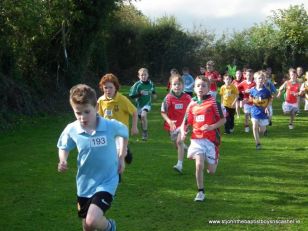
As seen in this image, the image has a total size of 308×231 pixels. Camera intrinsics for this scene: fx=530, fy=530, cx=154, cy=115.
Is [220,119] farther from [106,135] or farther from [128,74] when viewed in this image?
[128,74]

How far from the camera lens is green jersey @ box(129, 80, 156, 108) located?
1431 cm

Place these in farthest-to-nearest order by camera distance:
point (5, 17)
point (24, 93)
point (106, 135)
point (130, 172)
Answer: point (24, 93) < point (5, 17) < point (130, 172) < point (106, 135)

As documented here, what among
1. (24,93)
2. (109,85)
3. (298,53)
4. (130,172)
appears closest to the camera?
(109,85)

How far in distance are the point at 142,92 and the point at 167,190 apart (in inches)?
236

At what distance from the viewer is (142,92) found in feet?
47.2

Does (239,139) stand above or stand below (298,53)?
below

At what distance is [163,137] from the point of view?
15180 mm

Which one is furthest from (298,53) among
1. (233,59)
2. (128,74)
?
Answer: (128,74)

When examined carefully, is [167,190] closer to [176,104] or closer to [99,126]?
[176,104]

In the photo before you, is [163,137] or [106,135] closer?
[106,135]

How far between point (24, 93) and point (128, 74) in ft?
77.9

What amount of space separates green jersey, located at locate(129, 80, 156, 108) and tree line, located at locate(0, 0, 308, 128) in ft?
15.0

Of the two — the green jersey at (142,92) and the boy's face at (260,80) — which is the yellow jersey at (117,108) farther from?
the green jersey at (142,92)

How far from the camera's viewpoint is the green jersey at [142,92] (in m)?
14.3
